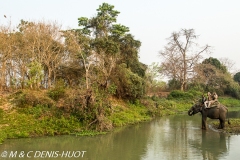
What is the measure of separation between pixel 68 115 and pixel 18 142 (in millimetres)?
3545

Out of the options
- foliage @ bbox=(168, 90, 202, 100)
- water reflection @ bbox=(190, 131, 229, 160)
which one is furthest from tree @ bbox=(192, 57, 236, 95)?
water reflection @ bbox=(190, 131, 229, 160)

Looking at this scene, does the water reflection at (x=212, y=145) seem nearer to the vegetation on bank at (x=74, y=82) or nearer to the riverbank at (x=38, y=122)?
the riverbank at (x=38, y=122)

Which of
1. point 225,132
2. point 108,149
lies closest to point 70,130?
point 108,149

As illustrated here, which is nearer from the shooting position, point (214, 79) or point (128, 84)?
point (128, 84)

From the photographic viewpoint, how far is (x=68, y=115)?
16.5m

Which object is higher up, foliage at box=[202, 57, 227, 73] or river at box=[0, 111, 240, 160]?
foliage at box=[202, 57, 227, 73]

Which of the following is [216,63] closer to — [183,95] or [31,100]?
[183,95]

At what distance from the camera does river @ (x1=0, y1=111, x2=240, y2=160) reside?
1141cm

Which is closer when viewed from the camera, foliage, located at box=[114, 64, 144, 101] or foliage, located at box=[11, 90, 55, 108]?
foliage, located at box=[11, 90, 55, 108]

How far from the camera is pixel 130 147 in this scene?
13148 mm

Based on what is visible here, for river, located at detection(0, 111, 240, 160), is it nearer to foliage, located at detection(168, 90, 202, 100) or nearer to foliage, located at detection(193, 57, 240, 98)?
foliage, located at detection(168, 90, 202, 100)

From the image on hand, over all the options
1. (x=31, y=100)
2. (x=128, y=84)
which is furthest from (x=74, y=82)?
(x=31, y=100)

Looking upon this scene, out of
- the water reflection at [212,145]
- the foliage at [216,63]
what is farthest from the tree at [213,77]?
the water reflection at [212,145]

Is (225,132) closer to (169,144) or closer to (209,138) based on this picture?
(209,138)
